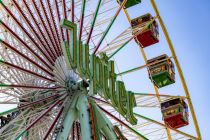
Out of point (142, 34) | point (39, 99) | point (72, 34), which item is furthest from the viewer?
point (142, 34)

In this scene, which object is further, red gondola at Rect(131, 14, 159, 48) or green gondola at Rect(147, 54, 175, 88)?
red gondola at Rect(131, 14, 159, 48)

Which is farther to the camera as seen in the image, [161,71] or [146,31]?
[146,31]

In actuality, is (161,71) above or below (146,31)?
below

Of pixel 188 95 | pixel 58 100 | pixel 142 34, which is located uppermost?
pixel 142 34

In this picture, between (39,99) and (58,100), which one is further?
(39,99)

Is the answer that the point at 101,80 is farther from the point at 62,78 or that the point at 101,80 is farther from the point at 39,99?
the point at 39,99

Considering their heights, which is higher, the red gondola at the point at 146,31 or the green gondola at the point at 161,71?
the red gondola at the point at 146,31

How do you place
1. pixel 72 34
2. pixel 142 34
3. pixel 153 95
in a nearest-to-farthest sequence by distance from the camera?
1. pixel 72 34
2. pixel 153 95
3. pixel 142 34

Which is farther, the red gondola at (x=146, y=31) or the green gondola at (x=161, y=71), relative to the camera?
the red gondola at (x=146, y=31)

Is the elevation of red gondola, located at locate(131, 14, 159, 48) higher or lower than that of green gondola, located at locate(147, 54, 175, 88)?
higher

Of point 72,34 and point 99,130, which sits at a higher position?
point 72,34

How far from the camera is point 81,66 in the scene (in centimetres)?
1535

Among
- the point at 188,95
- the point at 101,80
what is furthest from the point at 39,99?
the point at 188,95

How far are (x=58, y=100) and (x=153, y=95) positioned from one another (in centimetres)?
408
